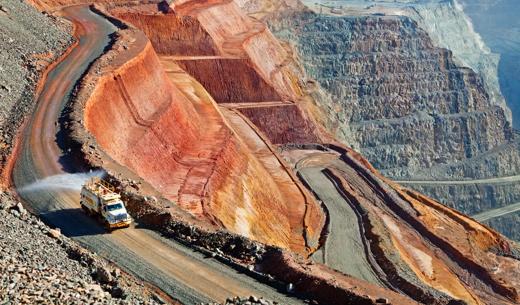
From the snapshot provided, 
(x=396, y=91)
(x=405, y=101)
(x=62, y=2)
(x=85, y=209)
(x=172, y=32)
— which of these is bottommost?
(x=405, y=101)

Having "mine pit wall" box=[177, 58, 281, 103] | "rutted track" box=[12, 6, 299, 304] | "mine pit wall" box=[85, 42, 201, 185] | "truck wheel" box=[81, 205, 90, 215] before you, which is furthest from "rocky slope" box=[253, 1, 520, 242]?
"truck wheel" box=[81, 205, 90, 215]

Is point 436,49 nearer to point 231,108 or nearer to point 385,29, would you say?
point 385,29

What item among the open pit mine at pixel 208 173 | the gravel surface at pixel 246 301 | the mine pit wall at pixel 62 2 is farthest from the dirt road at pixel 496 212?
the gravel surface at pixel 246 301

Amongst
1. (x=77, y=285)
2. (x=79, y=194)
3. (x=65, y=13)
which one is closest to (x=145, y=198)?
(x=79, y=194)

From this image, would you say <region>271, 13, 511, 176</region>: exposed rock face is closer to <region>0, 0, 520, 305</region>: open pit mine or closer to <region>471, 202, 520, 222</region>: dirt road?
<region>0, 0, 520, 305</region>: open pit mine

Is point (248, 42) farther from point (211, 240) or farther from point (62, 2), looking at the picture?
point (211, 240)

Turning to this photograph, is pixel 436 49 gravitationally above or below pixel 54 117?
below

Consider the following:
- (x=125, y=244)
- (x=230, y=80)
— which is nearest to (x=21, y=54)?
(x=125, y=244)
